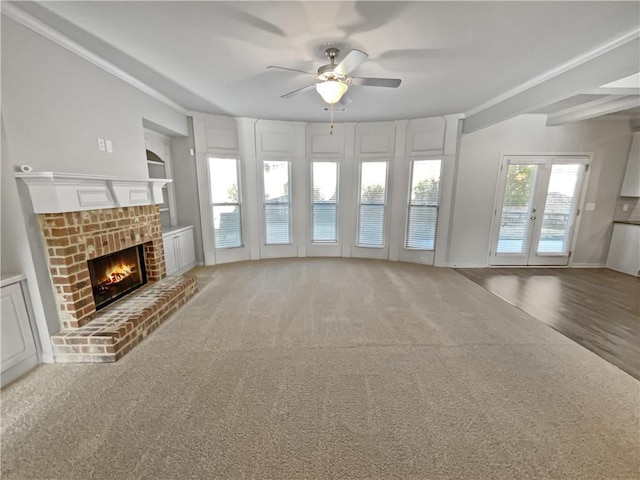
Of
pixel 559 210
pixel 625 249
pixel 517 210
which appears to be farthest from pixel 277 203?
pixel 625 249

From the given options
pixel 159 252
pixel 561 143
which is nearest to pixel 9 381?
pixel 159 252

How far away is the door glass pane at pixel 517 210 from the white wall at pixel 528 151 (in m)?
0.29

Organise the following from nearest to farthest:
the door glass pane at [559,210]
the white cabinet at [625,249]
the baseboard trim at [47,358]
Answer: the baseboard trim at [47,358], the white cabinet at [625,249], the door glass pane at [559,210]

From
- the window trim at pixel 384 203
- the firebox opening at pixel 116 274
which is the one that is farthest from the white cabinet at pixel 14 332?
the window trim at pixel 384 203

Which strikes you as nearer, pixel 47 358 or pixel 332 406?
pixel 332 406

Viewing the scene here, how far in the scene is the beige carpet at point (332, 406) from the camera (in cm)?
140

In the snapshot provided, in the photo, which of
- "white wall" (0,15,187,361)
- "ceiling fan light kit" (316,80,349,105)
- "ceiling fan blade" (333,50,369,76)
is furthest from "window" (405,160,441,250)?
"white wall" (0,15,187,361)

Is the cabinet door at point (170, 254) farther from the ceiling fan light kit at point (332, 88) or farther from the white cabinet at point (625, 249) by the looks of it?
the white cabinet at point (625, 249)

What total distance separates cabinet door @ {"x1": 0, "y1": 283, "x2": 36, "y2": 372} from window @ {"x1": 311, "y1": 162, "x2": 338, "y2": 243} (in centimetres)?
425

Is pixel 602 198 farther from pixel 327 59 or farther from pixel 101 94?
pixel 101 94

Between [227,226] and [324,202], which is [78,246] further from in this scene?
[324,202]

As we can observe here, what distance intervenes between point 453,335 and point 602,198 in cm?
491

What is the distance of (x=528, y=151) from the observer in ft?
15.3

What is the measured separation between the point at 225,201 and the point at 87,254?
2.79 meters
